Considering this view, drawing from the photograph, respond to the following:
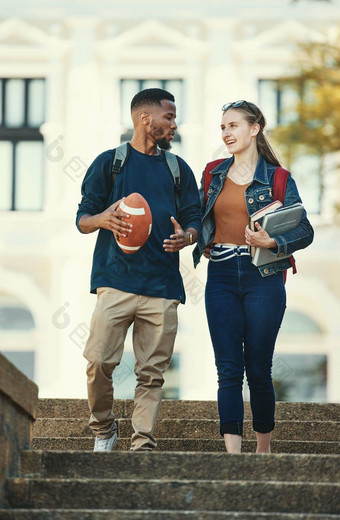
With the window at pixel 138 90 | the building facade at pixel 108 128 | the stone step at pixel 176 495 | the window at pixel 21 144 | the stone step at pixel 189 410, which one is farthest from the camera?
the window at pixel 21 144

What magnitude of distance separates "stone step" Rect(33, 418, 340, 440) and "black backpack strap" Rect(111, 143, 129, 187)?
164 centimetres

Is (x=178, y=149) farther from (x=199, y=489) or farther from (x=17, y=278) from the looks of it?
(x=199, y=489)

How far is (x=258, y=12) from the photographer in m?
21.7

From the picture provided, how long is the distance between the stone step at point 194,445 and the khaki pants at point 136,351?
27.4 inches

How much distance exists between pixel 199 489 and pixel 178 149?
1650 cm

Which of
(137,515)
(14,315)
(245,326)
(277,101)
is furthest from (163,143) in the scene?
(14,315)

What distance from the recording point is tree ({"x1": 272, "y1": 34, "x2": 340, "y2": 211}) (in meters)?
19.3

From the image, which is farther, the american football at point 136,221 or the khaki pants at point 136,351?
the khaki pants at point 136,351

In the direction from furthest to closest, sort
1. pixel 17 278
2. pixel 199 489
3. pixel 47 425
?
pixel 17 278 → pixel 47 425 → pixel 199 489

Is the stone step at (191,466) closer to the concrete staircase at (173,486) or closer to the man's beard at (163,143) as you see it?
the concrete staircase at (173,486)

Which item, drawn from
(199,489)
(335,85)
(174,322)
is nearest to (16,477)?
(199,489)

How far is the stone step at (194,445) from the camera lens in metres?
7.18

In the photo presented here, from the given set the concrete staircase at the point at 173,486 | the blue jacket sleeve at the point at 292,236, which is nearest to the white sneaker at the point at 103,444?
the concrete staircase at the point at 173,486

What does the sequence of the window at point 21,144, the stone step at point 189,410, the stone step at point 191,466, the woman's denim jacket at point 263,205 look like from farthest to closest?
the window at point 21,144 → the stone step at point 189,410 → the woman's denim jacket at point 263,205 → the stone step at point 191,466
